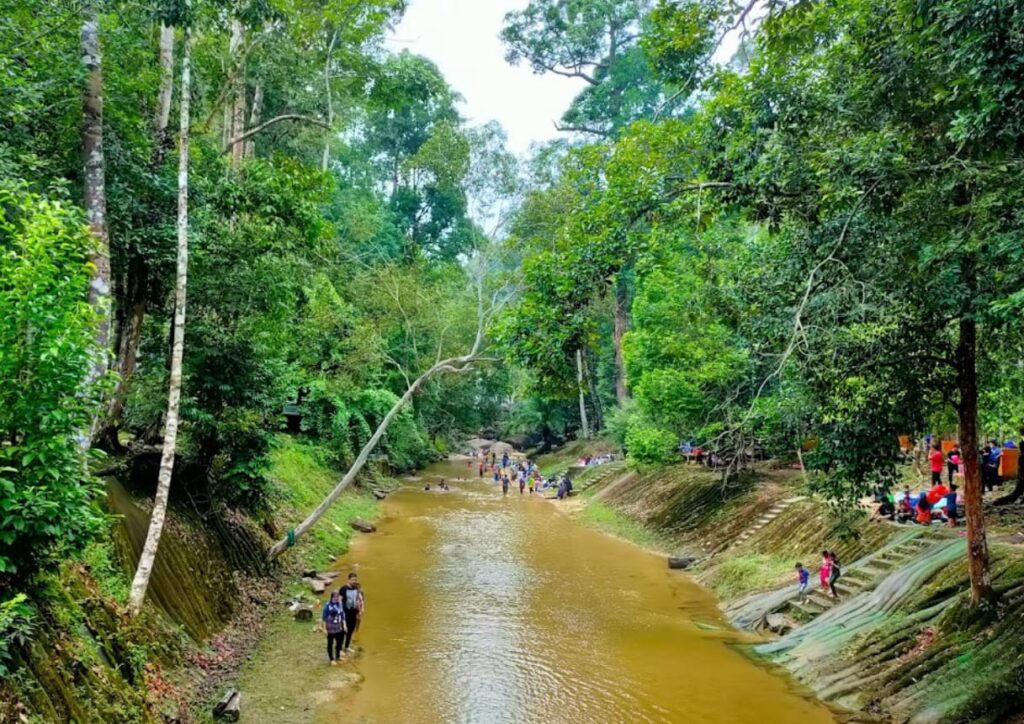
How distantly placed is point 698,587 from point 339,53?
16565mm

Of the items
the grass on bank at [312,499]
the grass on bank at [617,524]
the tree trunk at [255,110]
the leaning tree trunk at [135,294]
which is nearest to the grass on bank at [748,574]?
the grass on bank at [617,524]

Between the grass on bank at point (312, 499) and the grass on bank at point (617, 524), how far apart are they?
30.6 feet

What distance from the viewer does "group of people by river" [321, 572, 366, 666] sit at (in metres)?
11.7

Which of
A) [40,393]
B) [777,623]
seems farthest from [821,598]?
[40,393]

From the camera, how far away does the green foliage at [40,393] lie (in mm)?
5414

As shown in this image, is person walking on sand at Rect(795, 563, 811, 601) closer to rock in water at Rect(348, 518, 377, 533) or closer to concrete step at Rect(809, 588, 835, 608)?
concrete step at Rect(809, 588, 835, 608)

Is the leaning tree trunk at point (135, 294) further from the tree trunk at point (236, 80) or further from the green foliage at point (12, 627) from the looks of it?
the green foliage at point (12, 627)

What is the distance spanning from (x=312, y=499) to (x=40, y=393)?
18749mm

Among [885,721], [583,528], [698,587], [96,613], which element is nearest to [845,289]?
[885,721]

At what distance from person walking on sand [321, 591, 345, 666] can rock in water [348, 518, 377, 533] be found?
12.0 m

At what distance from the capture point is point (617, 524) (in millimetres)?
26406

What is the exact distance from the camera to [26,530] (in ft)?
17.6

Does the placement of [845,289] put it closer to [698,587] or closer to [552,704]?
[552,704]

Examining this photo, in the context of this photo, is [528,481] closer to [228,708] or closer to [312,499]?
[312,499]
